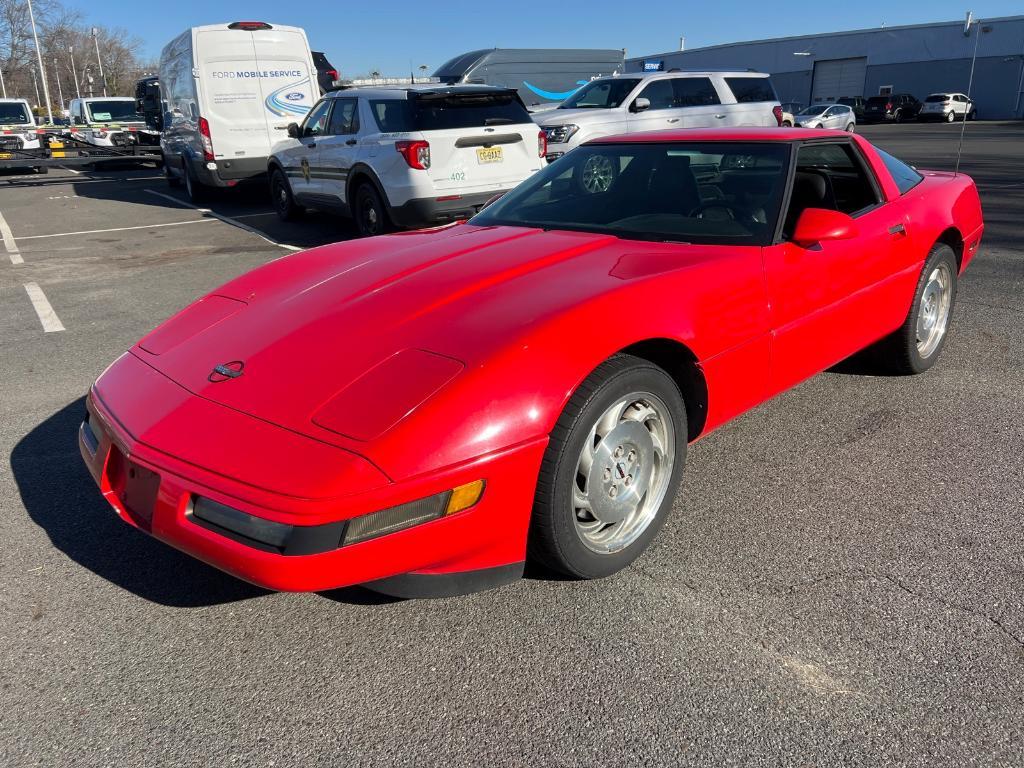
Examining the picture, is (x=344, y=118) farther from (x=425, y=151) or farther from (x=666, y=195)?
(x=666, y=195)

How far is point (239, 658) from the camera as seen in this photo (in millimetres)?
2225

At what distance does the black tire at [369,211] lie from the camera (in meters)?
8.52

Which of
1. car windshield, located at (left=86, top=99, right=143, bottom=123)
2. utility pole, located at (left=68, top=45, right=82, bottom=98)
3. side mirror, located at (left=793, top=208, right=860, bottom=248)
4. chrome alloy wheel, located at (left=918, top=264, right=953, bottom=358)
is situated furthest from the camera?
utility pole, located at (left=68, top=45, right=82, bottom=98)

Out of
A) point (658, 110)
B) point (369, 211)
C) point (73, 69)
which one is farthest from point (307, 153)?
point (73, 69)

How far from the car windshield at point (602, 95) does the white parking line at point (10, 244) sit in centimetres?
861

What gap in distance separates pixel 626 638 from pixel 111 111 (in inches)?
946

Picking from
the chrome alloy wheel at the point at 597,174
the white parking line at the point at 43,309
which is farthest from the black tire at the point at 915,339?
the white parking line at the point at 43,309

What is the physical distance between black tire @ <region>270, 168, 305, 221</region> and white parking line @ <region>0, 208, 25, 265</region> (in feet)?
10.8

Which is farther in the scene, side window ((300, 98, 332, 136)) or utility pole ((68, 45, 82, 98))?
utility pole ((68, 45, 82, 98))

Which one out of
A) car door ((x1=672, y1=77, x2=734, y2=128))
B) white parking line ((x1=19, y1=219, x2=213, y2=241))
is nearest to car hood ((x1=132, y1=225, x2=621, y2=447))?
white parking line ((x1=19, y1=219, x2=213, y2=241))

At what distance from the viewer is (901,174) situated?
164 inches

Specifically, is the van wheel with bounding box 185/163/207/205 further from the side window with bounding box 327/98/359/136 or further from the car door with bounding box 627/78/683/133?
the car door with bounding box 627/78/683/133

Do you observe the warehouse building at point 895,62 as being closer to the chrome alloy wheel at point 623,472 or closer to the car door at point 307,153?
the car door at point 307,153

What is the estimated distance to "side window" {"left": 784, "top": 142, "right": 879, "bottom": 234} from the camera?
343cm
